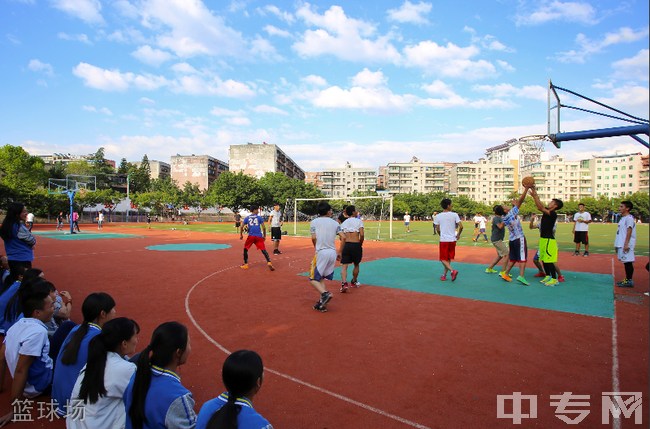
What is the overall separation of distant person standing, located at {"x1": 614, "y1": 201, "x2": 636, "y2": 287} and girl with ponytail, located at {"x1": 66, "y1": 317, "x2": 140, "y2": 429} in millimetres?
10349

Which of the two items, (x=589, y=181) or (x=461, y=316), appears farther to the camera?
(x=589, y=181)

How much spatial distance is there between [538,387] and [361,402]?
1922 millimetres

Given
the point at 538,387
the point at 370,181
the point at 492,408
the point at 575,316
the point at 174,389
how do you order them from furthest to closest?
the point at 370,181
the point at 575,316
the point at 538,387
the point at 492,408
the point at 174,389

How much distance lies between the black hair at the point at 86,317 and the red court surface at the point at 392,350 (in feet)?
2.86

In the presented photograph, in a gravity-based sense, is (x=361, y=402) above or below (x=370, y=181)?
below

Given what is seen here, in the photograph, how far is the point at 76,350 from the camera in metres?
3.16

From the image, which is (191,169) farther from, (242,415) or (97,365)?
(242,415)

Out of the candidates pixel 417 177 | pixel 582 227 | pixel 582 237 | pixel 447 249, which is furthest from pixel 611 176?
pixel 447 249

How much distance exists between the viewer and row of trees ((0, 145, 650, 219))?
46094 millimetres

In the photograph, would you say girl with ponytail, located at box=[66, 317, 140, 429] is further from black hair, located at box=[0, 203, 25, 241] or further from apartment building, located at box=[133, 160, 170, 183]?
apartment building, located at box=[133, 160, 170, 183]

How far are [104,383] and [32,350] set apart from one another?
1.41 metres

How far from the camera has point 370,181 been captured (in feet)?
474

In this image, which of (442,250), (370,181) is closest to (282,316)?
(442,250)

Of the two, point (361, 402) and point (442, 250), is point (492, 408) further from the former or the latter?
point (442, 250)
